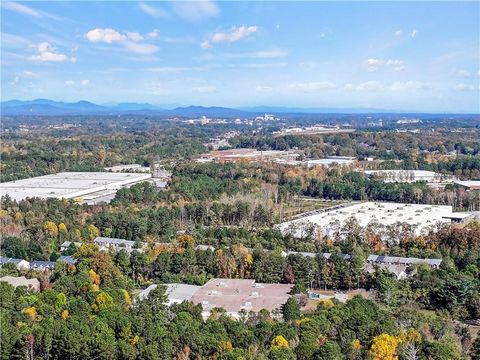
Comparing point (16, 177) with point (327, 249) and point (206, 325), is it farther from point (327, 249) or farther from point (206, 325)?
point (206, 325)

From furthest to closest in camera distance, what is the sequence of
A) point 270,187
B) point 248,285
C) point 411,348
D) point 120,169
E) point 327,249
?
1. point 120,169
2. point 270,187
3. point 327,249
4. point 248,285
5. point 411,348

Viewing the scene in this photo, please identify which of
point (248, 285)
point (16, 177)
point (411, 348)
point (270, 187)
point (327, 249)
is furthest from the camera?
point (16, 177)

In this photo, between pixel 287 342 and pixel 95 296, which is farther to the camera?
pixel 95 296

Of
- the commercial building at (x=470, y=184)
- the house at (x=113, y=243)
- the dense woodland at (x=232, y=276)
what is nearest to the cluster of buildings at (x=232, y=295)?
the dense woodland at (x=232, y=276)

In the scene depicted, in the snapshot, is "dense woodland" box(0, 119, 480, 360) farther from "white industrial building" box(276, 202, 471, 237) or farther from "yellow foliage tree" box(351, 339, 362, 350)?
"white industrial building" box(276, 202, 471, 237)

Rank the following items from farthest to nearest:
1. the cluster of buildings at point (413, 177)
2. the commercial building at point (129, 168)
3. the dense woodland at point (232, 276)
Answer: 1. the commercial building at point (129, 168)
2. the cluster of buildings at point (413, 177)
3. the dense woodland at point (232, 276)

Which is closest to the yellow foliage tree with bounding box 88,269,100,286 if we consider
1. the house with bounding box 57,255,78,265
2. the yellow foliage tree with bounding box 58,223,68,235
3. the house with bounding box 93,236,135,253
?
the house with bounding box 57,255,78,265

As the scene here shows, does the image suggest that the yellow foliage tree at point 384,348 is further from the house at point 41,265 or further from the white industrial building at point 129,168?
the white industrial building at point 129,168

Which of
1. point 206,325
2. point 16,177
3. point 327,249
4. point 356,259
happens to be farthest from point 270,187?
point 206,325
